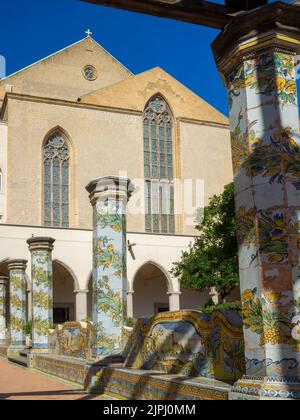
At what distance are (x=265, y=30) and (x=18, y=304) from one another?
16.3 m

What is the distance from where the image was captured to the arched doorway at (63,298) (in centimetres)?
2875

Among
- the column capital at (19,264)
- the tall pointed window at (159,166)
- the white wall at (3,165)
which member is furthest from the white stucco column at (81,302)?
the tall pointed window at (159,166)

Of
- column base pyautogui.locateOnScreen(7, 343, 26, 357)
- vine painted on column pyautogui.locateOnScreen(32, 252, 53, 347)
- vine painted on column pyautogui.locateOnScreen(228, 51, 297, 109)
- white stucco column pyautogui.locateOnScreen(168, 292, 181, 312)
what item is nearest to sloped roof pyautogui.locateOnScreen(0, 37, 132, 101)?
white stucco column pyautogui.locateOnScreen(168, 292, 181, 312)

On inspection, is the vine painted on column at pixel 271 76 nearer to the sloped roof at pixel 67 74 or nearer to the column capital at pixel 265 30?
the column capital at pixel 265 30

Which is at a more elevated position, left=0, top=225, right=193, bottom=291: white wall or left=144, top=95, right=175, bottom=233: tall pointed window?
left=144, top=95, right=175, bottom=233: tall pointed window

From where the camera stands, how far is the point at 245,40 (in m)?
5.37

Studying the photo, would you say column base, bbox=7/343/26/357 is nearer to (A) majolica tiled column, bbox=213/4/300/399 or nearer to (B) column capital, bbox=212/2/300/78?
(A) majolica tiled column, bbox=213/4/300/399

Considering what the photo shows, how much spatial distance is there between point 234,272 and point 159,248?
492cm

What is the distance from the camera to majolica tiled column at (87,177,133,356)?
9984mm

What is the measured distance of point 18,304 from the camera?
19891 mm

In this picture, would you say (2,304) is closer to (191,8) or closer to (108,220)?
(108,220)

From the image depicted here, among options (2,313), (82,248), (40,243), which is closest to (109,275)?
(40,243)

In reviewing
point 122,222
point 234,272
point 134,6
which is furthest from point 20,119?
point 134,6

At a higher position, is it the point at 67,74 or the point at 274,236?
the point at 67,74
